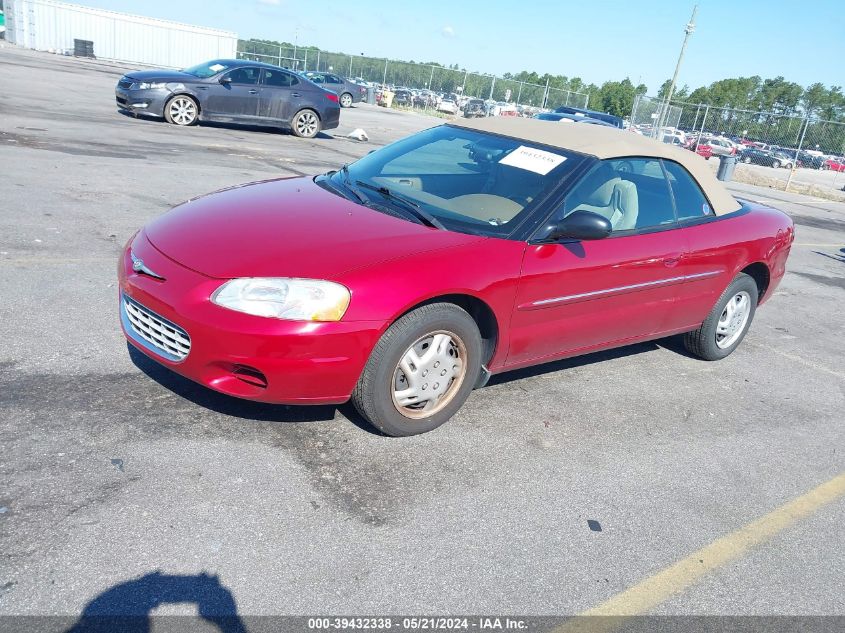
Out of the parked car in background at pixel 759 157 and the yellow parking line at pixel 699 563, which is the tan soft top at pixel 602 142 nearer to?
the yellow parking line at pixel 699 563

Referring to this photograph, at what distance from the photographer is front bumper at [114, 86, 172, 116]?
14.9 m

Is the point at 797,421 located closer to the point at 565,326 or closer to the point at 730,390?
the point at 730,390

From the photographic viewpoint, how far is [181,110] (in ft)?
50.2

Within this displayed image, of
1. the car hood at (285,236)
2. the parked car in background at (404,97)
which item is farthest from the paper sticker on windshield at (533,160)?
the parked car in background at (404,97)

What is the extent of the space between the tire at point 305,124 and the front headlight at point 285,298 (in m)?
14.4

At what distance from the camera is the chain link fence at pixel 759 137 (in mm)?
29984

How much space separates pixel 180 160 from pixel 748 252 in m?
8.38

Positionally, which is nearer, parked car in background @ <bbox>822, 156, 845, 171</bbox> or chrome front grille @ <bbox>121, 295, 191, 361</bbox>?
chrome front grille @ <bbox>121, 295, 191, 361</bbox>

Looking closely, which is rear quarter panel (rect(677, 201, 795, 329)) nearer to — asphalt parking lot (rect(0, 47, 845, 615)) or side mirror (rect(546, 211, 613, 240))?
asphalt parking lot (rect(0, 47, 845, 615))

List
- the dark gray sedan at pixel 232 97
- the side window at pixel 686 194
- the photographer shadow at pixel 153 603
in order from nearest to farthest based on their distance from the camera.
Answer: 1. the photographer shadow at pixel 153 603
2. the side window at pixel 686 194
3. the dark gray sedan at pixel 232 97

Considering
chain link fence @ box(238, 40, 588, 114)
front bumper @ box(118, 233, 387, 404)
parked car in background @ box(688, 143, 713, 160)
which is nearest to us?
front bumper @ box(118, 233, 387, 404)

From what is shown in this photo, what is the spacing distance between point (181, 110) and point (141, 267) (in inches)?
507

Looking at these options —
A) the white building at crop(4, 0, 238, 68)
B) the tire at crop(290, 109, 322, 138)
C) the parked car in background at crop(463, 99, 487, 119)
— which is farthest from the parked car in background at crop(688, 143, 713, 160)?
the white building at crop(4, 0, 238, 68)

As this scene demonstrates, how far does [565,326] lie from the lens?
428cm
